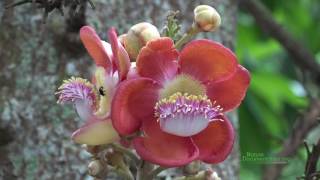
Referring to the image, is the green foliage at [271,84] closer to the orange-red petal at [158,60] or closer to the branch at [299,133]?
the branch at [299,133]

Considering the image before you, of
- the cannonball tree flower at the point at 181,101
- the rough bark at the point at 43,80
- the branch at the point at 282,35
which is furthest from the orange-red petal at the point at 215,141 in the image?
the branch at the point at 282,35

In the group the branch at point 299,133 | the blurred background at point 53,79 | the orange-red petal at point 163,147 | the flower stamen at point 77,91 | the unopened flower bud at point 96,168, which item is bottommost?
the branch at point 299,133

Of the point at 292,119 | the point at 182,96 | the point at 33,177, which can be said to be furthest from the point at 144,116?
the point at 292,119

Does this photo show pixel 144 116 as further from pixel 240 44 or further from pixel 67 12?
pixel 240 44

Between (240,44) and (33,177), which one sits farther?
(240,44)

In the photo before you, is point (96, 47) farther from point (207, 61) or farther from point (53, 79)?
point (53, 79)

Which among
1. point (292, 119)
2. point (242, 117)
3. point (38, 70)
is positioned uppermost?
point (38, 70)
